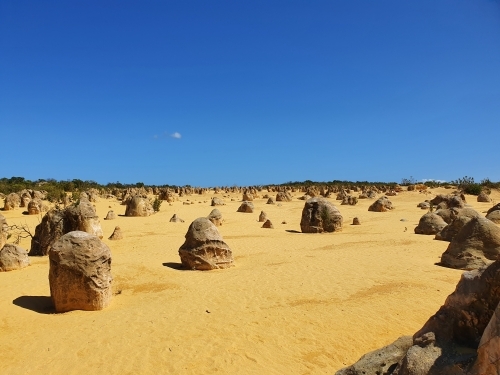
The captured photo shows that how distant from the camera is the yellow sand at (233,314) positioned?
19.9ft

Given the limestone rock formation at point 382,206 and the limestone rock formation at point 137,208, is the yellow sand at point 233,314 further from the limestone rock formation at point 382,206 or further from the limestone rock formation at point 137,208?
the limestone rock formation at point 382,206

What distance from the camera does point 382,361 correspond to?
12.0ft

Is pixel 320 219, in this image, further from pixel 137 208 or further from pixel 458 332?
pixel 458 332

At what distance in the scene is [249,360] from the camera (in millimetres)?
6031

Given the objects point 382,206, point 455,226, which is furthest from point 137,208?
point 455,226

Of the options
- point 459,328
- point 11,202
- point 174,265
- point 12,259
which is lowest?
point 174,265

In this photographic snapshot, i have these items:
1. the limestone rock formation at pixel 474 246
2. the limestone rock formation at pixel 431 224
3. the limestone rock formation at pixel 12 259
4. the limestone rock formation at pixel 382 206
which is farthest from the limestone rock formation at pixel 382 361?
the limestone rock formation at pixel 382 206

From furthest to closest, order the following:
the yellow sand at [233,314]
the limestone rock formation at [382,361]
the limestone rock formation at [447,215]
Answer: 1. the limestone rock formation at [447,215]
2. the yellow sand at [233,314]
3. the limestone rock formation at [382,361]

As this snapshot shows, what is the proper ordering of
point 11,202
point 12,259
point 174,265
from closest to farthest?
point 12,259 < point 174,265 < point 11,202

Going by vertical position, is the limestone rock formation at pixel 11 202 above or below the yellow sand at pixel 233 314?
above

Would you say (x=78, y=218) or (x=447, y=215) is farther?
A: (x=447, y=215)

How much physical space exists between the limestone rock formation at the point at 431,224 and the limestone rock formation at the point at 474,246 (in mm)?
5750

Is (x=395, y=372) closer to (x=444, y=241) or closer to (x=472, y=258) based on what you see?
(x=472, y=258)

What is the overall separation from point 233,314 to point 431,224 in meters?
12.3
